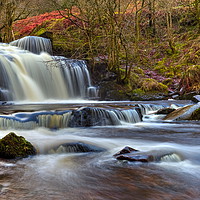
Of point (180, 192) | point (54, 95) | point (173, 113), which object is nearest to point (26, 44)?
point (54, 95)

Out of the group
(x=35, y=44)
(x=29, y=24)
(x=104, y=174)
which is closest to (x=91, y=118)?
(x=104, y=174)

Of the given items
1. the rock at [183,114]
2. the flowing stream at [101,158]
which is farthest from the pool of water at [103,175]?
the rock at [183,114]

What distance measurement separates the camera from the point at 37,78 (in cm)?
1257

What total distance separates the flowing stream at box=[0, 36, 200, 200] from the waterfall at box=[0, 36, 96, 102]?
4.99 meters

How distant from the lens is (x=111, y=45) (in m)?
13.2

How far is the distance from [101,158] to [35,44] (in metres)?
12.6

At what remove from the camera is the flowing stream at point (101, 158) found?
8.25 feet

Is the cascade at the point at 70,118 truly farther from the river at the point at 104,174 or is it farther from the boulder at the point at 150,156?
the boulder at the point at 150,156

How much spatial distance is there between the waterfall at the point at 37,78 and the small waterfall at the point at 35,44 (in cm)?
43

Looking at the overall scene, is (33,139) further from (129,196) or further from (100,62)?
(100,62)

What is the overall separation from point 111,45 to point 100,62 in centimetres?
136

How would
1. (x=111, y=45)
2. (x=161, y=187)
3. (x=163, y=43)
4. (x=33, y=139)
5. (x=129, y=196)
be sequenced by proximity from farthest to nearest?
1. (x=163, y=43)
2. (x=111, y=45)
3. (x=33, y=139)
4. (x=161, y=187)
5. (x=129, y=196)

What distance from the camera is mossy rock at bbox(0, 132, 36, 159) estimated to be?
365cm

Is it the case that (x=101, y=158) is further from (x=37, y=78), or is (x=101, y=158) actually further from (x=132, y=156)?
(x=37, y=78)
